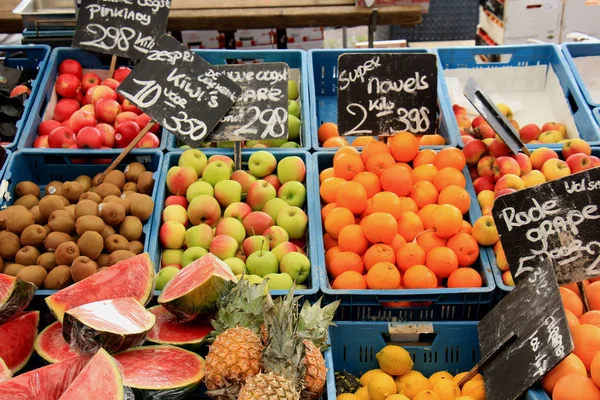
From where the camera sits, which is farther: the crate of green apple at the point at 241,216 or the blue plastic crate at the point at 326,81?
the blue plastic crate at the point at 326,81

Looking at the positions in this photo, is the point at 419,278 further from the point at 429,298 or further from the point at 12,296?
the point at 12,296

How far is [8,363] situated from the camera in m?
1.98

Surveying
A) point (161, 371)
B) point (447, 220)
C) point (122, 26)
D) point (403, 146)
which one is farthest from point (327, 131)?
point (161, 371)

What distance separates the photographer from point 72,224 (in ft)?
8.21

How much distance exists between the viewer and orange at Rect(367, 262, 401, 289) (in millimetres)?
2375

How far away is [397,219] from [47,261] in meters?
1.40

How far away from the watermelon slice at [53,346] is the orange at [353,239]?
1.11m

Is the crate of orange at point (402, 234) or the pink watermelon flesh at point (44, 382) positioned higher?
the pink watermelon flesh at point (44, 382)

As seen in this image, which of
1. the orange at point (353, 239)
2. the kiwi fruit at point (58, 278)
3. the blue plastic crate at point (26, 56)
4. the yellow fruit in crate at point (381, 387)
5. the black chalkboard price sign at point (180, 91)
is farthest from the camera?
the blue plastic crate at point (26, 56)

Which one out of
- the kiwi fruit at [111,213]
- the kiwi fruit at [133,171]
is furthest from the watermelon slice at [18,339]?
the kiwi fruit at [133,171]

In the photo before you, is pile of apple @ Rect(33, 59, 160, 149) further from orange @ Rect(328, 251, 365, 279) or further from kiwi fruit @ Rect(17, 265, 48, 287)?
orange @ Rect(328, 251, 365, 279)

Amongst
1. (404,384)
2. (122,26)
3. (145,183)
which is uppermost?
(122,26)

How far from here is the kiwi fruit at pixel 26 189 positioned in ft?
9.29

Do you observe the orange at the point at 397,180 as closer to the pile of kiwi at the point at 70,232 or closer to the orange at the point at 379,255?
the orange at the point at 379,255
